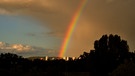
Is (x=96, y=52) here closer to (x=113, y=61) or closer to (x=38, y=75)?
(x=113, y=61)

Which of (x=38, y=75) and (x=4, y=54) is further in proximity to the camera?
(x=4, y=54)

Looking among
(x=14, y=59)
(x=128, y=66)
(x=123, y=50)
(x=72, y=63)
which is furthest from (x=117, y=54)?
(x=14, y=59)

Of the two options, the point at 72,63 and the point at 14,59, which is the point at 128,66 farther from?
the point at 14,59

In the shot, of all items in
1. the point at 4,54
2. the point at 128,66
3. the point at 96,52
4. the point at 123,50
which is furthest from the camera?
the point at 4,54

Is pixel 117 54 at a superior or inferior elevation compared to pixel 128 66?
superior

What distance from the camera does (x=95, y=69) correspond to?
80062 millimetres

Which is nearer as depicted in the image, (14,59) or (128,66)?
(128,66)

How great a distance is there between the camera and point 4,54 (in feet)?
409

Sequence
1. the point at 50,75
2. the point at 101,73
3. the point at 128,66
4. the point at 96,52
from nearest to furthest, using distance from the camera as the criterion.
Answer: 1. the point at 128,66
2. the point at 50,75
3. the point at 101,73
4. the point at 96,52

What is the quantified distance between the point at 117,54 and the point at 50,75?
1493 inches

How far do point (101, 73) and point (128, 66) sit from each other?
3070cm

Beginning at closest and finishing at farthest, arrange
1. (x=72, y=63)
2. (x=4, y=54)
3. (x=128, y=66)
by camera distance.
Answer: (x=128, y=66)
(x=72, y=63)
(x=4, y=54)

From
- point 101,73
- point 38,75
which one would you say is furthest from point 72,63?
point 38,75

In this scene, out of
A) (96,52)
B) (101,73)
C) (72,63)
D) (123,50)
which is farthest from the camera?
(72,63)
